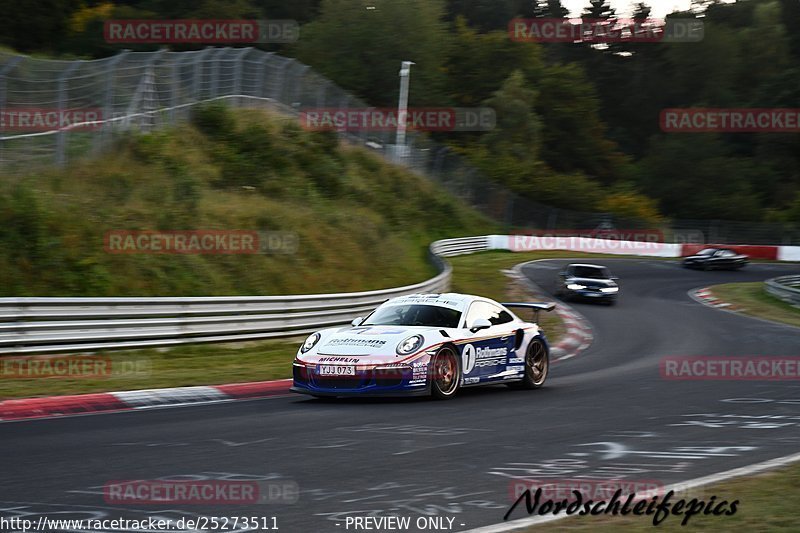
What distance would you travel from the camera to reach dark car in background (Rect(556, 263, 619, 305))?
30.4 m

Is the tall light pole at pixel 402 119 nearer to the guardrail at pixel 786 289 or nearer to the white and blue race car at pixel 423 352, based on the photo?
the guardrail at pixel 786 289

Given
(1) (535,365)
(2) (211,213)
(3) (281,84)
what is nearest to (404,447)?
(1) (535,365)

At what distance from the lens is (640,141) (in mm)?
111875

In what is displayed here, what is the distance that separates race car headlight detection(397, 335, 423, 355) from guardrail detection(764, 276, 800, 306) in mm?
23452

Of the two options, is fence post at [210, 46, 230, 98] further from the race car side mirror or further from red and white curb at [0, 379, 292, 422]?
the race car side mirror

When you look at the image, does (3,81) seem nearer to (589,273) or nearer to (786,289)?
(589,273)

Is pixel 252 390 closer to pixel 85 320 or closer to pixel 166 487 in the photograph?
pixel 85 320

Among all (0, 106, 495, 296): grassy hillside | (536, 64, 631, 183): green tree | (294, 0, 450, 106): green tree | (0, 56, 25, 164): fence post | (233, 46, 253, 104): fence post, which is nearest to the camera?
(0, 106, 495, 296): grassy hillside

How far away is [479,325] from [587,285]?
18.9 m

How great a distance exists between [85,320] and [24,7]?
57.2 meters

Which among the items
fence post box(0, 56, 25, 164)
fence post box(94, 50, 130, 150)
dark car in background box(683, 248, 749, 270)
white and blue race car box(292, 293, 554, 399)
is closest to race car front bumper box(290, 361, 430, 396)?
white and blue race car box(292, 293, 554, 399)

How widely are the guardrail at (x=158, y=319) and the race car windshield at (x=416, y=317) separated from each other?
4.75 m

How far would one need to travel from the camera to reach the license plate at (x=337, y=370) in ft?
35.6

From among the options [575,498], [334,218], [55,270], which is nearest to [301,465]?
[575,498]
